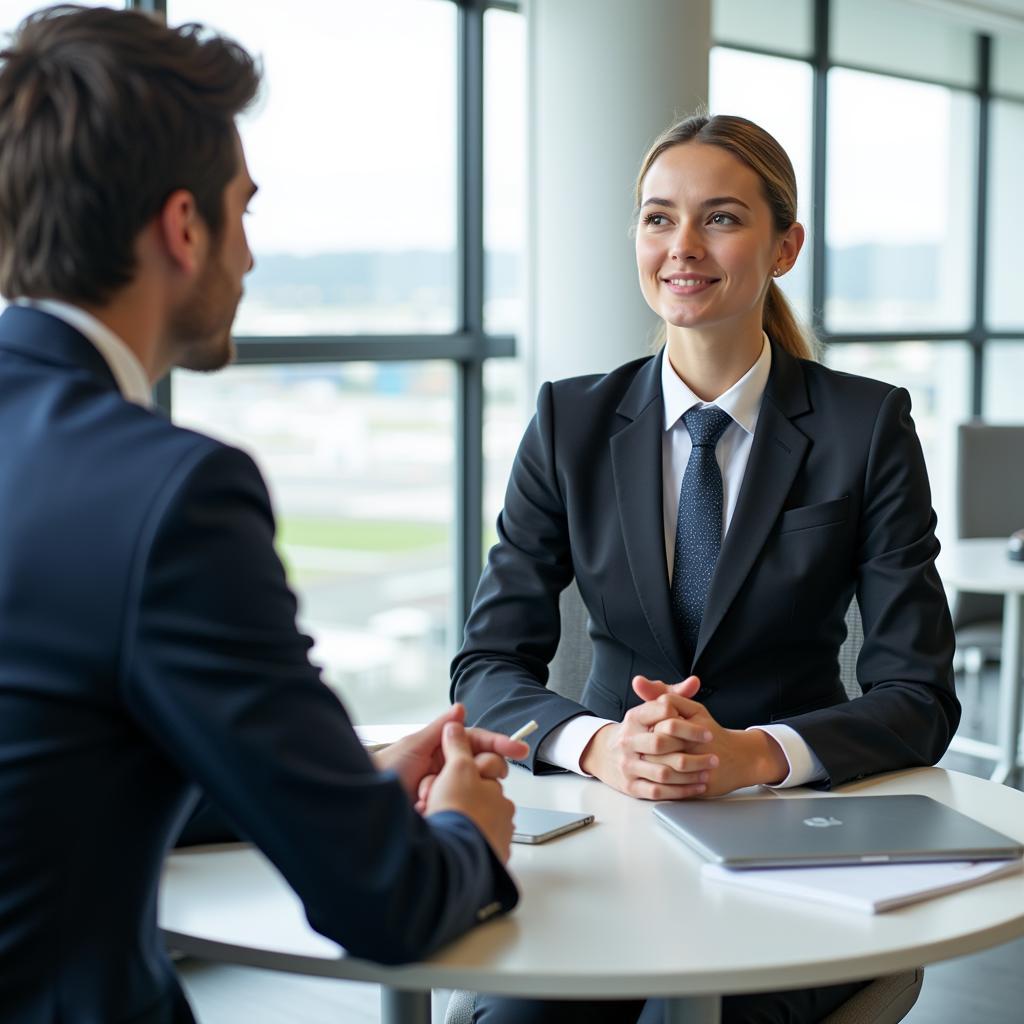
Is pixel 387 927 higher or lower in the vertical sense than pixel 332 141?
lower

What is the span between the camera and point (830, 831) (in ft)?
4.60

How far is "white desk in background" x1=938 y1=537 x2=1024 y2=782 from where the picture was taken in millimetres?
3676

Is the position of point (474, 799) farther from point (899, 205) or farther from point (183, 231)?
point (899, 205)

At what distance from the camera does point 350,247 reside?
4.15 meters

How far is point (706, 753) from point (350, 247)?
2895 millimetres

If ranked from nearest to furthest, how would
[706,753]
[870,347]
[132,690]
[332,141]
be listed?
[132,690], [706,753], [332,141], [870,347]

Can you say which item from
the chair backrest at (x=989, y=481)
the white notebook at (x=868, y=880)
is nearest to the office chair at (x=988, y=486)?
the chair backrest at (x=989, y=481)

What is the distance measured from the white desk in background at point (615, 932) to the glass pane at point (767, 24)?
453cm

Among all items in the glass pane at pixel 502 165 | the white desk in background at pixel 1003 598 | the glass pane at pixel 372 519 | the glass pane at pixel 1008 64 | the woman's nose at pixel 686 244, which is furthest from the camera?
the glass pane at pixel 1008 64

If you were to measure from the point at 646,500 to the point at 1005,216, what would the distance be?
580cm

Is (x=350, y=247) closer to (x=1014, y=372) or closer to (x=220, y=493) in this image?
(x=220, y=493)

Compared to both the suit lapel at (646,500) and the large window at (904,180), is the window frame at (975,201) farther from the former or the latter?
the suit lapel at (646,500)

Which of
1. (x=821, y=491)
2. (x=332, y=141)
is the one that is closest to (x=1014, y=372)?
(x=332, y=141)

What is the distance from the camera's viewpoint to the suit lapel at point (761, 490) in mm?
1903
